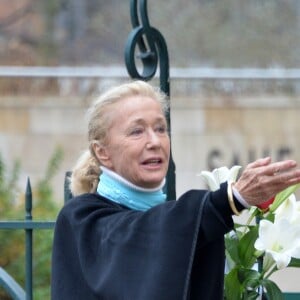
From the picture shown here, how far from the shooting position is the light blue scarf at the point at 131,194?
2455 mm

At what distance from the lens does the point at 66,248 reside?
8.15 feet

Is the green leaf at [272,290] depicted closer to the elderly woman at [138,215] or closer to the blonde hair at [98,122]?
the elderly woman at [138,215]

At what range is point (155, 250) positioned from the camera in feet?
7.59

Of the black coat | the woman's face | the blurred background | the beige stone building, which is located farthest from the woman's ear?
the beige stone building

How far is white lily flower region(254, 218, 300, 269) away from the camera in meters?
2.45

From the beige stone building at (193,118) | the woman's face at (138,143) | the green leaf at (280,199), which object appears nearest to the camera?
the woman's face at (138,143)

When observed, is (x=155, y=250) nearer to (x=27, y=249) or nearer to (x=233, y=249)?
(x=233, y=249)

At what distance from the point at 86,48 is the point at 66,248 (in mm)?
11053

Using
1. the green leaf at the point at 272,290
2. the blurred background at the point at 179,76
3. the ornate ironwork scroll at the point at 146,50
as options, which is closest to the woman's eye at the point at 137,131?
the green leaf at the point at 272,290

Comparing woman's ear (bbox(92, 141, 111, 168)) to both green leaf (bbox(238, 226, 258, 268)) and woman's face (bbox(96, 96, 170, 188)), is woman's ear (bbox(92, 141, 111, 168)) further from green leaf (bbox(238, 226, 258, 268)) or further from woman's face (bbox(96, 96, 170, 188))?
green leaf (bbox(238, 226, 258, 268))

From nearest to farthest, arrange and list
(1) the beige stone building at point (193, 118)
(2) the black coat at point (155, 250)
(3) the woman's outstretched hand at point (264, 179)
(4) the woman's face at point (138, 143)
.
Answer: (3) the woman's outstretched hand at point (264, 179), (2) the black coat at point (155, 250), (4) the woman's face at point (138, 143), (1) the beige stone building at point (193, 118)

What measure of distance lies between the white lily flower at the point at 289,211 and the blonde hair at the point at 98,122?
1.07 feet

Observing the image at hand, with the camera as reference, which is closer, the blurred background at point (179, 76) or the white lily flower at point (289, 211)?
the white lily flower at point (289, 211)

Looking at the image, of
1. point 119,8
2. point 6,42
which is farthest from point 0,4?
point 119,8
